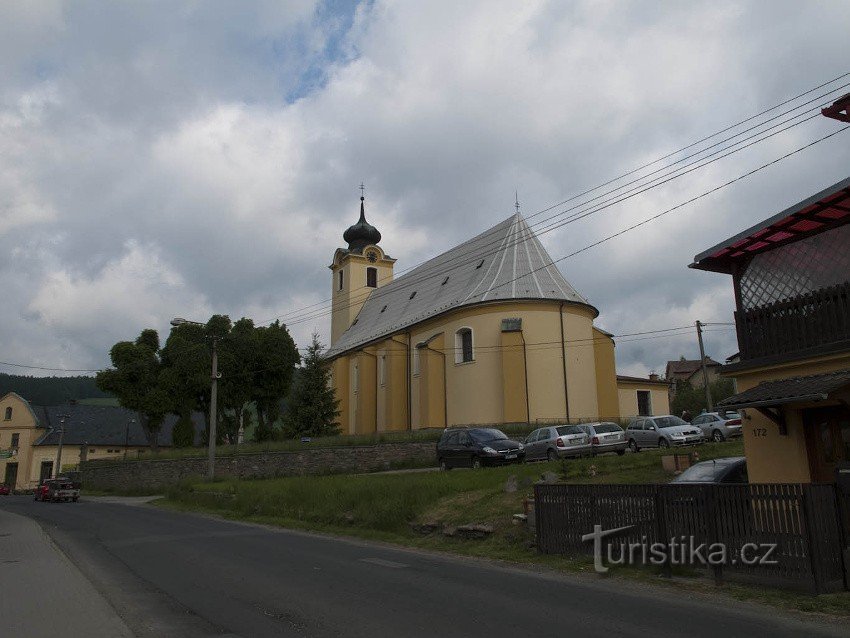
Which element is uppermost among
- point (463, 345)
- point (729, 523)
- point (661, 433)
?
point (463, 345)

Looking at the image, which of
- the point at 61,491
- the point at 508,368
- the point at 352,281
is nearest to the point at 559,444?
the point at 508,368

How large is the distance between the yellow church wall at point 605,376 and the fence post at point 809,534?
32446 mm

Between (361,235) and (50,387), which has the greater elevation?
(361,235)

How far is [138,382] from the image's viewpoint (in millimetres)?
46688

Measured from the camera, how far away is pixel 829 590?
8250 millimetres

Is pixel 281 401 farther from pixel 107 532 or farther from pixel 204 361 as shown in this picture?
pixel 107 532

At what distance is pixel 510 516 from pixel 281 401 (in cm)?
4118

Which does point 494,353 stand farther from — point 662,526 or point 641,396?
point 662,526

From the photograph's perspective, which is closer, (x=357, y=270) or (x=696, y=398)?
(x=357, y=270)

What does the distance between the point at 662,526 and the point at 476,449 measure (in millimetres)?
14605

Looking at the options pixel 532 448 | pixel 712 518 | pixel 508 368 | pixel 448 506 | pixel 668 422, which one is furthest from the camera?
pixel 508 368

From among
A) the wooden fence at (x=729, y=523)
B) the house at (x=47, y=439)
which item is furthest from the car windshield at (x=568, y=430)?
the house at (x=47, y=439)

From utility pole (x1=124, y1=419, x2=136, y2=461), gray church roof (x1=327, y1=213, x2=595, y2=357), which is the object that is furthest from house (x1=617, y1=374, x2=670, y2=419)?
utility pole (x1=124, y1=419, x2=136, y2=461)

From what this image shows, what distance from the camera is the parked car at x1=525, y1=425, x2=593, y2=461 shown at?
80.5ft
